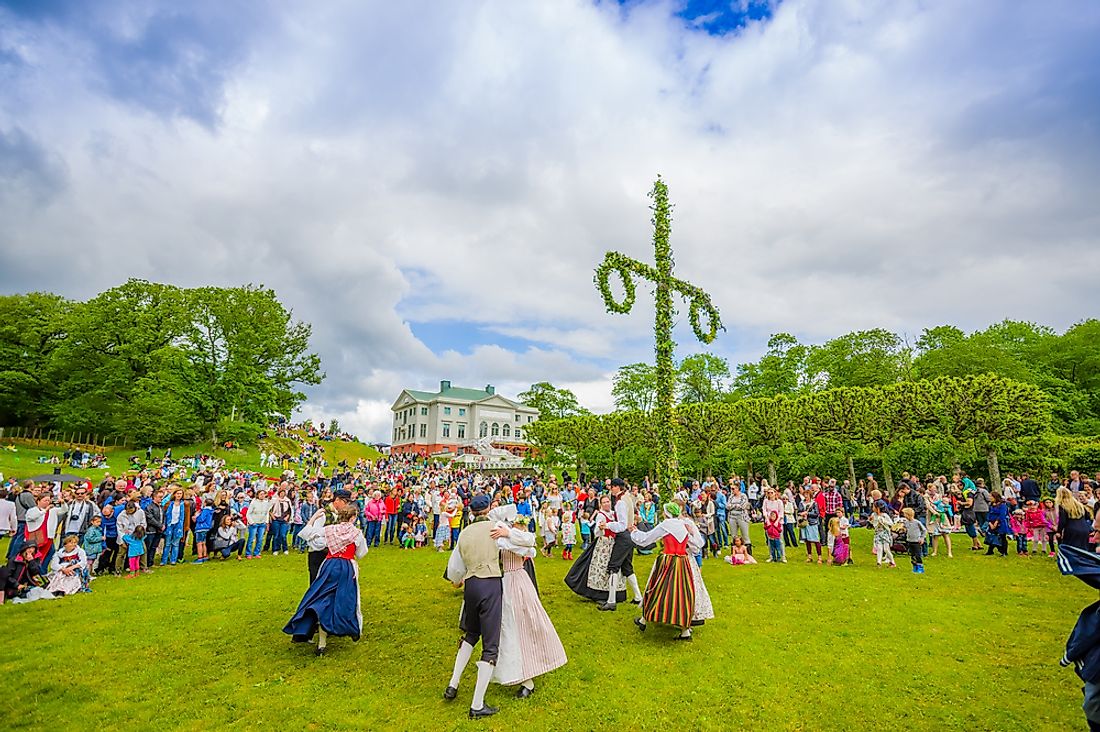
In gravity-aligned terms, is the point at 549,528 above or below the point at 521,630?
below

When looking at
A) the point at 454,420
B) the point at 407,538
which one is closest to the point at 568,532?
the point at 407,538

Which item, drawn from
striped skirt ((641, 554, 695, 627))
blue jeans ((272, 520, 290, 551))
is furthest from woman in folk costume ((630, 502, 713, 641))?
blue jeans ((272, 520, 290, 551))

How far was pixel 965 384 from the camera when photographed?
86.5ft

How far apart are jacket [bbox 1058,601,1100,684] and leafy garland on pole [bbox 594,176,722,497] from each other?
6438 millimetres

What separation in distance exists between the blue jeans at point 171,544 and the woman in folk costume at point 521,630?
12565 mm

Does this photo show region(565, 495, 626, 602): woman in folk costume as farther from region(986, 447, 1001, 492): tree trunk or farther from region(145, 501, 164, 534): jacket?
region(986, 447, 1001, 492): tree trunk

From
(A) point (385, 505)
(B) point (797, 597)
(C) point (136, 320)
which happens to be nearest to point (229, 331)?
(C) point (136, 320)

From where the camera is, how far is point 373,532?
18.9 m

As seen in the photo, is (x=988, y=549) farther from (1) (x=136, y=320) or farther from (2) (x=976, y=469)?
(1) (x=136, y=320)

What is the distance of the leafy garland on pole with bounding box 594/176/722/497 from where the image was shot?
11164 millimetres

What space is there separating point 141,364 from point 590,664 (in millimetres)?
51954

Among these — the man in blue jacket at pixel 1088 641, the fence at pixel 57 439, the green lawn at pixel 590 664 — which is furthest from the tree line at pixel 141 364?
the man in blue jacket at pixel 1088 641

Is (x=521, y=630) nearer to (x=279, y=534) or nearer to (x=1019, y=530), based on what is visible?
(x=279, y=534)

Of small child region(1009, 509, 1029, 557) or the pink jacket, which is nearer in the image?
small child region(1009, 509, 1029, 557)
